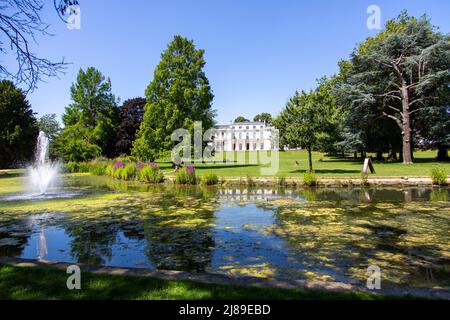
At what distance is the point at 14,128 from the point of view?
1613 inches

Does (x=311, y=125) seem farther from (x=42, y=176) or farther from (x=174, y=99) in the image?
(x=42, y=176)

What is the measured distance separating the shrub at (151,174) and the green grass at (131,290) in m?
18.5

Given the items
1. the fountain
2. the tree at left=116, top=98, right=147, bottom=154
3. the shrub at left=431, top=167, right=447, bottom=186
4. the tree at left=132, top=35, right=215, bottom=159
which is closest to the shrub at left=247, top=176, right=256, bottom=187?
the shrub at left=431, top=167, right=447, bottom=186

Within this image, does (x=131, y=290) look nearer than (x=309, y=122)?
Yes

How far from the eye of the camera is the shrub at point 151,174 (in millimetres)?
23156

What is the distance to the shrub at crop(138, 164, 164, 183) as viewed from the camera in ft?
76.0

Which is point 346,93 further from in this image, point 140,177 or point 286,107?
point 140,177

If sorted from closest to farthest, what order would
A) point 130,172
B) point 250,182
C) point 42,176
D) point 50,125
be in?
point 250,182
point 130,172
point 42,176
point 50,125

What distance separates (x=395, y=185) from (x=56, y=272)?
17.5m

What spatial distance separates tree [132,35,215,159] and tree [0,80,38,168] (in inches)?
653

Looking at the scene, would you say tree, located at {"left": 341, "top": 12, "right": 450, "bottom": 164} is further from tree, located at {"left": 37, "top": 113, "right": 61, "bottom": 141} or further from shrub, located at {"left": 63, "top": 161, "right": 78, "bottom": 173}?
tree, located at {"left": 37, "top": 113, "right": 61, "bottom": 141}

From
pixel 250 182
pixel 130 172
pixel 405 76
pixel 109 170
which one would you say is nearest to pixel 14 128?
pixel 109 170

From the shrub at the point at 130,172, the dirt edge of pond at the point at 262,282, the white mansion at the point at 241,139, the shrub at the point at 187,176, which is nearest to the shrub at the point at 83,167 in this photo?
the shrub at the point at 130,172

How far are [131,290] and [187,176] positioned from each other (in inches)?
674
